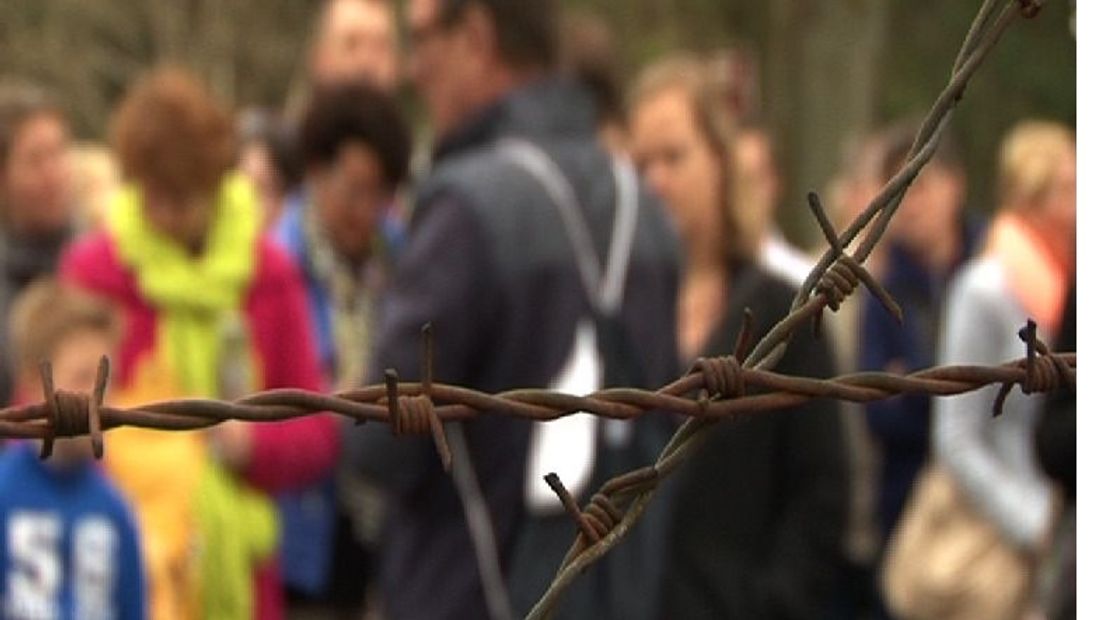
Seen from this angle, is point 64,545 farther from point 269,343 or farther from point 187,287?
point 269,343

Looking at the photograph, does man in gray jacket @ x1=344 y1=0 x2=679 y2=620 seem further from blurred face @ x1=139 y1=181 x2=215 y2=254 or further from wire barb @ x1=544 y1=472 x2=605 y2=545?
wire barb @ x1=544 y1=472 x2=605 y2=545

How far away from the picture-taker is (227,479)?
→ 655 cm

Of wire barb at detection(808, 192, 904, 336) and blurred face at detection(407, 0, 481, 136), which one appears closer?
wire barb at detection(808, 192, 904, 336)

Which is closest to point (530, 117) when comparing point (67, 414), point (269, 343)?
point (269, 343)

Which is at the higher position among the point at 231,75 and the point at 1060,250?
the point at 231,75

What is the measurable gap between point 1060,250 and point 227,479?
231 centimetres

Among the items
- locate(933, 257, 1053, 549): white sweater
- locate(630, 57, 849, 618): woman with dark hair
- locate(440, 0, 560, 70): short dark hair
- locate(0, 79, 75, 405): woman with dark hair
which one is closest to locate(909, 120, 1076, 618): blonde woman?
locate(933, 257, 1053, 549): white sweater

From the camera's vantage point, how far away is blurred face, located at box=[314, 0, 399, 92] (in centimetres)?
862

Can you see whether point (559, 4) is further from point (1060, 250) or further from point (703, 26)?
point (703, 26)

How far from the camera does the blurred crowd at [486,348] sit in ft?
17.3

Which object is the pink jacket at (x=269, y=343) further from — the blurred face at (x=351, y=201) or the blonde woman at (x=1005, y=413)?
the blonde woman at (x=1005, y=413)

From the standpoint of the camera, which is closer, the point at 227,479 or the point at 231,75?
the point at 227,479
